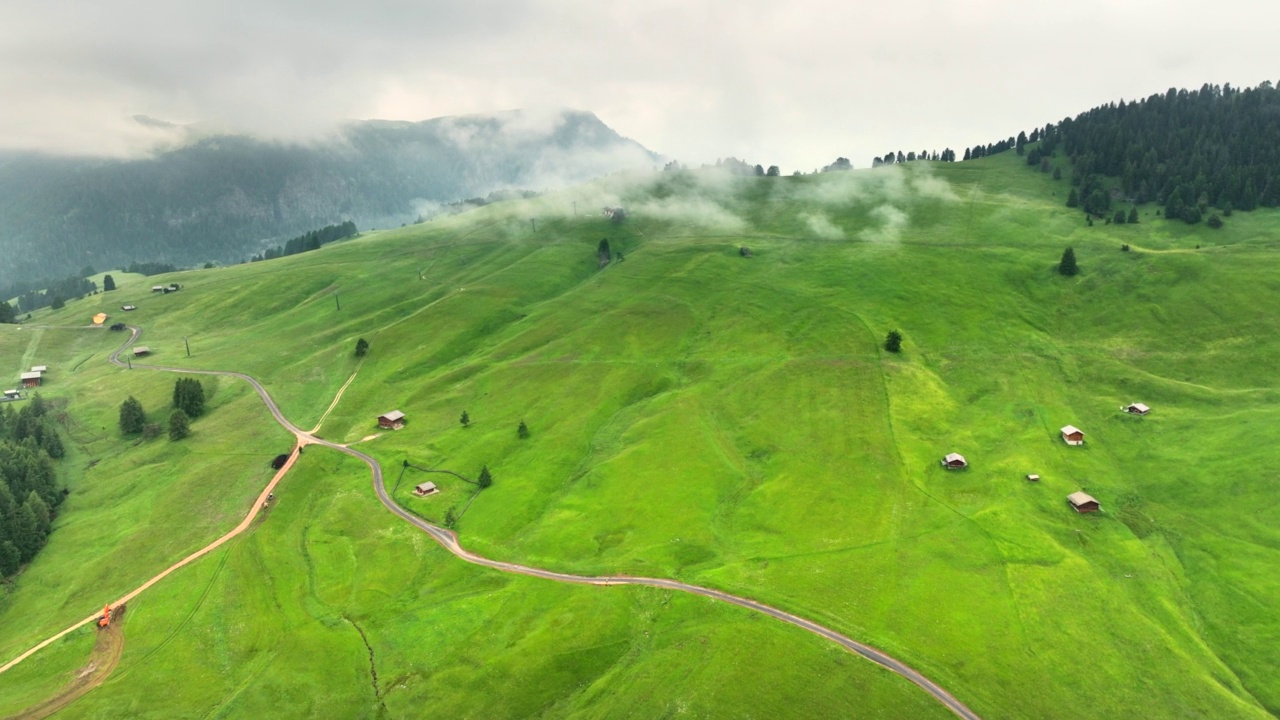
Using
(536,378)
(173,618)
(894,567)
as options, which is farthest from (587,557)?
(536,378)

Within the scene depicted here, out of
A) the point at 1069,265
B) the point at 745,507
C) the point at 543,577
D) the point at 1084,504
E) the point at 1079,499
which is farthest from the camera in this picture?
the point at 1069,265

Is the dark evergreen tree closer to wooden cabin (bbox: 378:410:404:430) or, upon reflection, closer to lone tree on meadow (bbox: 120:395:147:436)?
wooden cabin (bbox: 378:410:404:430)

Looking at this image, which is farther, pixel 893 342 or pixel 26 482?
pixel 893 342

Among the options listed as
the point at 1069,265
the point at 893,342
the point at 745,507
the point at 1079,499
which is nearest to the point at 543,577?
the point at 745,507

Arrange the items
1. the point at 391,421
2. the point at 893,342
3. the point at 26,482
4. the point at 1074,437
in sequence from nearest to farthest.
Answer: the point at 1074,437 → the point at 26,482 → the point at 391,421 → the point at 893,342

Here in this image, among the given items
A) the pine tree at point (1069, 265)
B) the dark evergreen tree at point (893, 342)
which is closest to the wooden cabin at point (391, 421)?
the dark evergreen tree at point (893, 342)

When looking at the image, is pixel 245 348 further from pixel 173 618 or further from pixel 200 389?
pixel 173 618

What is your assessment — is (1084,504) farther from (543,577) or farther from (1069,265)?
(1069,265)

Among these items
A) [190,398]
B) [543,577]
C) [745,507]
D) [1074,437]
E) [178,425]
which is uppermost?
[190,398]
